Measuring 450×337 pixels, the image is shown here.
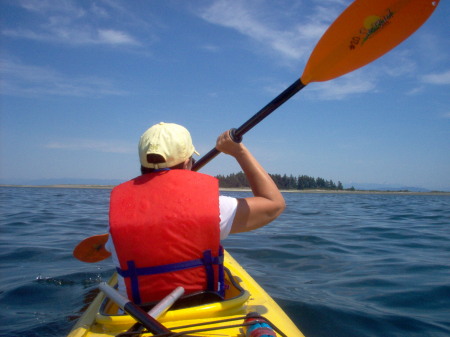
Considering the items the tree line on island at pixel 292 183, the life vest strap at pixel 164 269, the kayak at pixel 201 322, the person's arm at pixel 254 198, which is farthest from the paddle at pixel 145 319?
the tree line on island at pixel 292 183

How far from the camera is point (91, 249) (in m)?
3.40

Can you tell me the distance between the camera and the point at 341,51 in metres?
3.09

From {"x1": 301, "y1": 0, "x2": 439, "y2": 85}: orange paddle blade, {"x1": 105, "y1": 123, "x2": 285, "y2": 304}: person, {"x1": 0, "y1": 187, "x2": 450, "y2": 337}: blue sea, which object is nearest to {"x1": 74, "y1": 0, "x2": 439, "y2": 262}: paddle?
{"x1": 301, "y1": 0, "x2": 439, "y2": 85}: orange paddle blade

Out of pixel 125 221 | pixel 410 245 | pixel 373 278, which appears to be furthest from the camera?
pixel 410 245

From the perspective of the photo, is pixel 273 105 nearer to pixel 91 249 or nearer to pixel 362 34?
pixel 362 34

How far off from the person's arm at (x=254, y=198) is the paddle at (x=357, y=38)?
206 millimetres

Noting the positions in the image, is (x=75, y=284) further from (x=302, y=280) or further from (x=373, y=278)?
(x=373, y=278)

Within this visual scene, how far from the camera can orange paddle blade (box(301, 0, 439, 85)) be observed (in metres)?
2.79

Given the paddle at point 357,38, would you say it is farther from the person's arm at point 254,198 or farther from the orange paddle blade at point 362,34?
the person's arm at point 254,198

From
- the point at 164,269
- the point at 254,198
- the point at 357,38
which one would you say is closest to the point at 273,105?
the point at 357,38

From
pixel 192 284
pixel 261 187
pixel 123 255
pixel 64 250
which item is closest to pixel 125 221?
pixel 123 255

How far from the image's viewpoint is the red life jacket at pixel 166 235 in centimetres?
197

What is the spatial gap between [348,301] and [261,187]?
8.27 feet

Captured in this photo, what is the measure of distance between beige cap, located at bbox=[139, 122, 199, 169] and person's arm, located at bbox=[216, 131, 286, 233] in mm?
342
